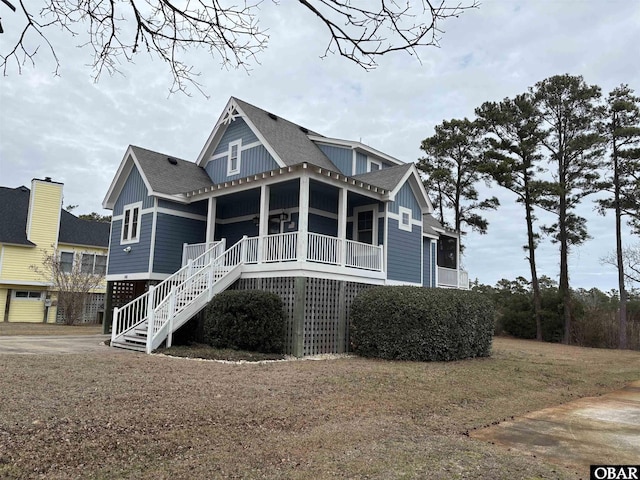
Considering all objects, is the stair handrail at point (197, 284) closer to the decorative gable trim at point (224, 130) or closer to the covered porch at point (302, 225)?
the covered porch at point (302, 225)

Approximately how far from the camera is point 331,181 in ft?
43.9

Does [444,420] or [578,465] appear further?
[444,420]

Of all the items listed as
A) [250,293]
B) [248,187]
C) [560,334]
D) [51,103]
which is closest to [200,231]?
[248,187]

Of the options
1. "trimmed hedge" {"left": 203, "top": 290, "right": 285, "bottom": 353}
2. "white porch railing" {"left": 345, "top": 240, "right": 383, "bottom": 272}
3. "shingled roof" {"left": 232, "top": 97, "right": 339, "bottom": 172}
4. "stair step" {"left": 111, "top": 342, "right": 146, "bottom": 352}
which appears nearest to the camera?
"trimmed hedge" {"left": 203, "top": 290, "right": 285, "bottom": 353}

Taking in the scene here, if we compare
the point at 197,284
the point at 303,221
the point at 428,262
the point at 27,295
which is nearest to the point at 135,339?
the point at 197,284

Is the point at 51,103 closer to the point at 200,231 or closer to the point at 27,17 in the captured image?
the point at 27,17

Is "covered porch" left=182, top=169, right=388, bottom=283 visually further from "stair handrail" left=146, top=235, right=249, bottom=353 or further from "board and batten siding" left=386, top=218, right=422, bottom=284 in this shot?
"board and batten siding" left=386, top=218, right=422, bottom=284

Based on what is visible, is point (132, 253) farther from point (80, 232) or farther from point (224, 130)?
point (80, 232)

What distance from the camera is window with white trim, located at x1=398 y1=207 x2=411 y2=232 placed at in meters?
16.3

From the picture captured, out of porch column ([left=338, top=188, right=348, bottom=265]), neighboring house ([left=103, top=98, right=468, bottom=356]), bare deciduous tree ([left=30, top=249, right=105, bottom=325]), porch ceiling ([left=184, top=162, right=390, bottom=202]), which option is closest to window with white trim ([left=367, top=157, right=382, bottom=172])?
neighboring house ([left=103, top=98, right=468, bottom=356])

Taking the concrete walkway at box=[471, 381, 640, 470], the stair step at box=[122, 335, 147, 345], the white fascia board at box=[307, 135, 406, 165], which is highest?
the white fascia board at box=[307, 135, 406, 165]

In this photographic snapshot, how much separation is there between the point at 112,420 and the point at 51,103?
4.12 metres

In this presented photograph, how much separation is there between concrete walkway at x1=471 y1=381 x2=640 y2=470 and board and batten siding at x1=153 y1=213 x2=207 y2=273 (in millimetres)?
12825

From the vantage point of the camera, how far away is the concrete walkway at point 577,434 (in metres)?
4.67
